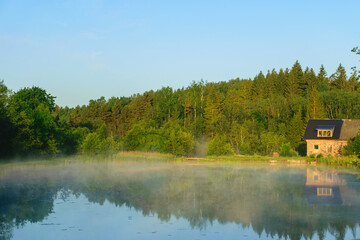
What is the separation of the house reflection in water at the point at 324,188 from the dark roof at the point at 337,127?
18960 millimetres

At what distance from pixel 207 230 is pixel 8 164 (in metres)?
27.4

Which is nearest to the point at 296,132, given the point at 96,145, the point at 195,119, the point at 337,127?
the point at 337,127

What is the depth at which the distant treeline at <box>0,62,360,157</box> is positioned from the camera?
4322cm

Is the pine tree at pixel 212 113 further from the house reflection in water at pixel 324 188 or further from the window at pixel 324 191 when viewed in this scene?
the window at pixel 324 191

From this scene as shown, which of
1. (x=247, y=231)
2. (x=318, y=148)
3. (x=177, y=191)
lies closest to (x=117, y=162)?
(x=177, y=191)

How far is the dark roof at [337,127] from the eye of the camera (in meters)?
48.0

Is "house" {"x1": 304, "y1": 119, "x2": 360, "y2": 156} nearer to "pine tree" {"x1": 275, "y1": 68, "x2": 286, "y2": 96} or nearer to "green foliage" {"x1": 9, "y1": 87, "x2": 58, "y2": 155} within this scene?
"green foliage" {"x1": 9, "y1": 87, "x2": 58, "y2": 155}

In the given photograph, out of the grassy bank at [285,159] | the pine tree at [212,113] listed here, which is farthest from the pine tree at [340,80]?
the grassy bank at [285,159]

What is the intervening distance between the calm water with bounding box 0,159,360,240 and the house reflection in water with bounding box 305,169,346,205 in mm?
47

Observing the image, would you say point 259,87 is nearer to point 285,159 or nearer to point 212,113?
point 212,113

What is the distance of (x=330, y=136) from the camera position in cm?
4878

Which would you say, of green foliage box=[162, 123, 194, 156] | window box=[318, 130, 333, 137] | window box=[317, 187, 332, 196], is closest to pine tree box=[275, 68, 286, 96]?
window box=[318, 130, 333, 137]

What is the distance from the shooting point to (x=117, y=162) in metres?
40.8

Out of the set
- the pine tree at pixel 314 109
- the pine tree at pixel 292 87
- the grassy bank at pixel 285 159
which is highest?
the pine tree at pixel 292 87
